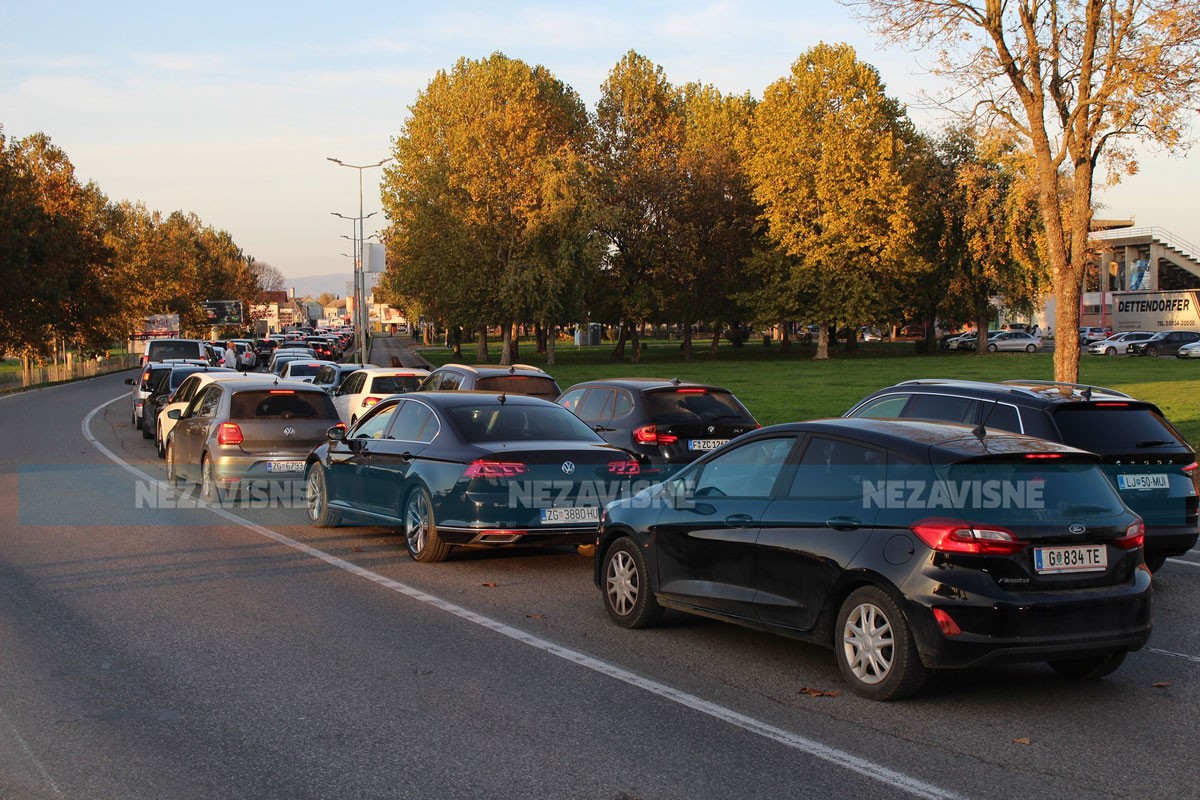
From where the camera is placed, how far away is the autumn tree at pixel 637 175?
217ft

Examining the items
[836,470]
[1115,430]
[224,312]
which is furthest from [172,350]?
[224,312]

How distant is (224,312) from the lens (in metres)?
117

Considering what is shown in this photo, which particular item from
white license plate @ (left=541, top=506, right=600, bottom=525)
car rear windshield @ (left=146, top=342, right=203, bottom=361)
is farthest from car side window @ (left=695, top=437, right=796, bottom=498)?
car rear windshield @ (left=146, top=342, right=203, bottom=361)

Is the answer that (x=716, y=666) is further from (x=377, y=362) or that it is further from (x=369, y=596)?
(x=377, y=362)

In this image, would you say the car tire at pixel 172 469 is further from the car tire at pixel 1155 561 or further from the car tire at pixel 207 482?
the car tire at pixel 1155 561

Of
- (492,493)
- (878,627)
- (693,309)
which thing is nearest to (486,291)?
(693,309)

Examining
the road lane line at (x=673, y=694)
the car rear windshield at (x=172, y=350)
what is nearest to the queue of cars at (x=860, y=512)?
the road lane line at (x=673, y=694)

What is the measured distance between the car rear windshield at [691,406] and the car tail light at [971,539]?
7957 millimetres

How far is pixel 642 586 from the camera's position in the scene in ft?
25.8

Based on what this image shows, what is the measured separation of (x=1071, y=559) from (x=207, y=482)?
11.1 metres

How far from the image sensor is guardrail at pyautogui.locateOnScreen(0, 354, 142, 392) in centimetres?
5108

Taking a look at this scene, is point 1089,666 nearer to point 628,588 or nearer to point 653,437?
point 628,588

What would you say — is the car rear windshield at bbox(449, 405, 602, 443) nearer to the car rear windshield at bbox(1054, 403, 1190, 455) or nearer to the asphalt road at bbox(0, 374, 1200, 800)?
the asphalt road at bbox(0, 374, 1200, 800)

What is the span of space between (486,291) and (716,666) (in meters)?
53.2
